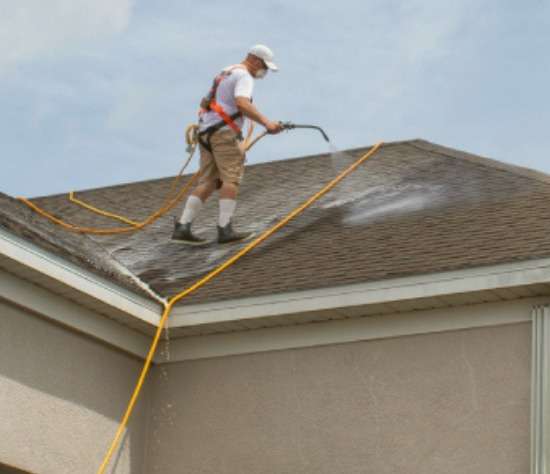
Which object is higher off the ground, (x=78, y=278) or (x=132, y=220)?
(x=132, y=220)

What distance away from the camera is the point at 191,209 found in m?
12.4

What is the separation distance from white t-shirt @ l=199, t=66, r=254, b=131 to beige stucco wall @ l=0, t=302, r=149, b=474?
7.86 ft

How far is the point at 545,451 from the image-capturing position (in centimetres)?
914

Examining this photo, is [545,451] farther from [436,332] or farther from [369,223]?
[369,223]

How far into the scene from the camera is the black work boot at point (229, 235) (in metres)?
12.1

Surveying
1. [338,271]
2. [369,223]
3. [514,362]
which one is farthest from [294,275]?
[514,362]

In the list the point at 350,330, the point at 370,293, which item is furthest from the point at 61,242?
the point at 370,293

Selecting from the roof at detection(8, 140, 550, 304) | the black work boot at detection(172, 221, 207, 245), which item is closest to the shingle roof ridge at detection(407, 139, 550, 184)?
the roof at detection(8, 140, 550, 304)

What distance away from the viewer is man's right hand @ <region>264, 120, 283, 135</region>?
465 inches

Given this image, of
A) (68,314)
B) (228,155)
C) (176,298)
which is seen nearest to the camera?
(68,314)

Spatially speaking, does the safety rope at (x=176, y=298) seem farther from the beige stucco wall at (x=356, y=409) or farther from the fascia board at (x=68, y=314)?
the beige stucco wall at (x=356, y=409)

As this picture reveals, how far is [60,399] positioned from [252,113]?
3.09m

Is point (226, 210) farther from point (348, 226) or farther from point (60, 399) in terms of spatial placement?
point (60, 399)

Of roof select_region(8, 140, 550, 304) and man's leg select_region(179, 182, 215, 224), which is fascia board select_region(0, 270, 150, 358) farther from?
man's leg select_region(179, 182, 215, 224)
